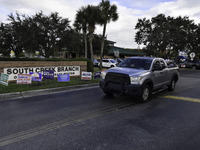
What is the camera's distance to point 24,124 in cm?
421

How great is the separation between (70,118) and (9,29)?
81.5 feet

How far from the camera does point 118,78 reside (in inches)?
244

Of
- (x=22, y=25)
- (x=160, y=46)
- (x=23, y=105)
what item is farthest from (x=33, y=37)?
(x=160, y=46)

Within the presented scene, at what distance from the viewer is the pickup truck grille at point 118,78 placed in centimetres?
602

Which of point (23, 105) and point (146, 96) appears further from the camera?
point (146, 96)

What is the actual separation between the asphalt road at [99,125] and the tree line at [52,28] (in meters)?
14.0

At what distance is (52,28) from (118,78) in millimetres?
15714

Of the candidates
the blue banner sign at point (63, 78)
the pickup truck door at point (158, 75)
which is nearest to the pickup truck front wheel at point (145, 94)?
the pickup truck door at point (158, 75)

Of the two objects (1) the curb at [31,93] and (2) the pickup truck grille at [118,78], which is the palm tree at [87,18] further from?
(2) the pickup truck grille at [118,78]

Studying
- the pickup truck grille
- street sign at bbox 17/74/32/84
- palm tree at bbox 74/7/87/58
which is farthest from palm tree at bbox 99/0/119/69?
the pickup truck grille

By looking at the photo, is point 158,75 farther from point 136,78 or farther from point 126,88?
point 126,88

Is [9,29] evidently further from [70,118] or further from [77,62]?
[70,118]

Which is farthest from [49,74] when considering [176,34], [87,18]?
[176,34]

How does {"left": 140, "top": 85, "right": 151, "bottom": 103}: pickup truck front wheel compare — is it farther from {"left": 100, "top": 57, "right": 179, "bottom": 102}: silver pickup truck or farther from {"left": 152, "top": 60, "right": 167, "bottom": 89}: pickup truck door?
{"left": 152, "top": 60, "right": 167, "bottom": 89}: pickup truck door
